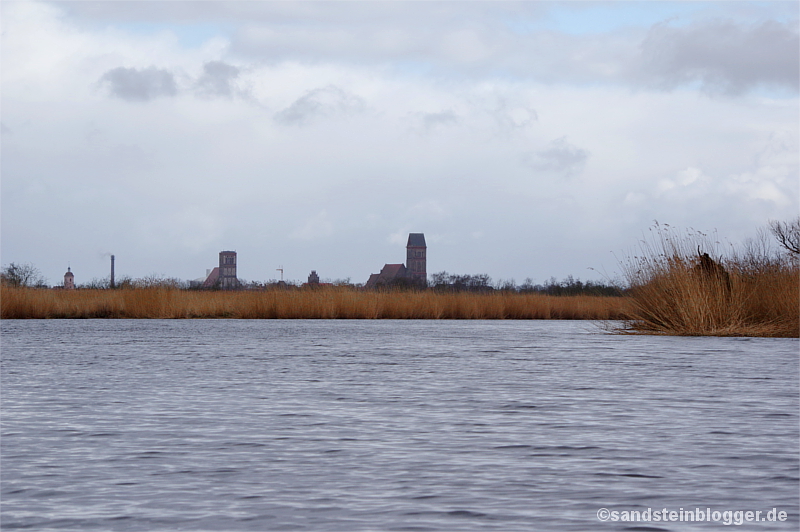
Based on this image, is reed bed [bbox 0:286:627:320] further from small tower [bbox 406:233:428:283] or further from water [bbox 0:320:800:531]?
small tower [bbox 406:233:428:283]

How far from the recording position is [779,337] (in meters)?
17.3

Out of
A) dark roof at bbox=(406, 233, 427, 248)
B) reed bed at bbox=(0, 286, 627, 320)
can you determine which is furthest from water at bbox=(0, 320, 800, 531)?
dark roof at bbox=(406, 233, 427, 248)

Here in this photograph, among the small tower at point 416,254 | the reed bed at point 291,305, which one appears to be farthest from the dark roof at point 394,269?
the reed bed at point 291,305

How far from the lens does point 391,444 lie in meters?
5.50

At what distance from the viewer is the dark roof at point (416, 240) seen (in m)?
166

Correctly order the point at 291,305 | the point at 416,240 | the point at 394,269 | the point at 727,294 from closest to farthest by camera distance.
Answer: the point at 727,294 < the point at 291,305 < the point at 394,269 < the point at 416,240

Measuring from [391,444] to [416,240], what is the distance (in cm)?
16100

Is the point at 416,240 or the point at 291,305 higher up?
the point at 416,240

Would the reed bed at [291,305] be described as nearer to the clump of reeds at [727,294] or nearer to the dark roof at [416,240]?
the clump of reeds at [727,294]

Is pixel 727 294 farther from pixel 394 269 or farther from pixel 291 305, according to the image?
pixel 394 269

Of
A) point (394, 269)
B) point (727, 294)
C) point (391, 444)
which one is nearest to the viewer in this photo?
point (391, 444)

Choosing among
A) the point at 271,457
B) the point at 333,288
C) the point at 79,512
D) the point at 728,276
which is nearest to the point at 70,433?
the point at 271,457

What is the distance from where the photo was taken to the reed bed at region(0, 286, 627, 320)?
91.5ft

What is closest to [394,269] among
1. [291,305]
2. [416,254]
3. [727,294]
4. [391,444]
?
[416,254]
